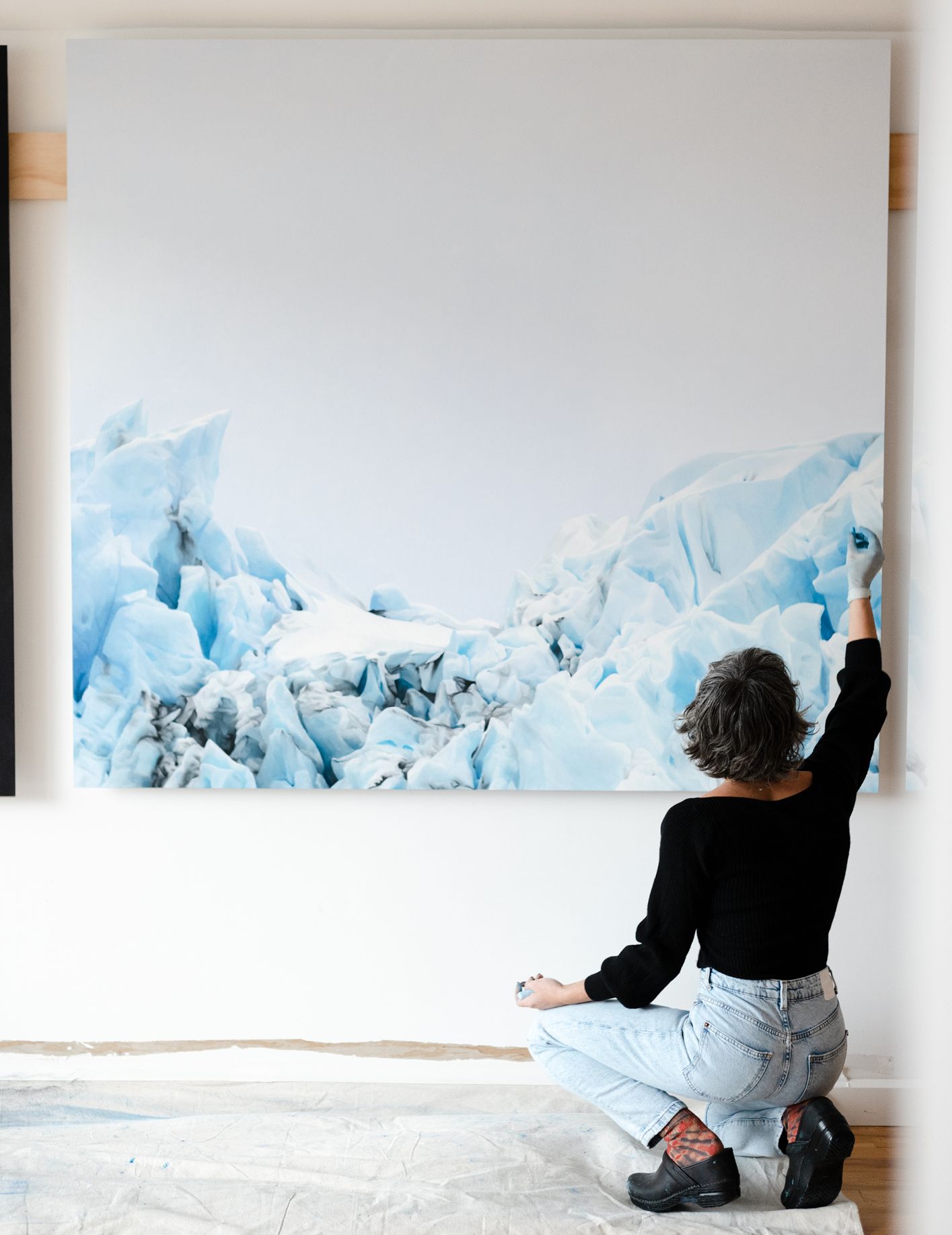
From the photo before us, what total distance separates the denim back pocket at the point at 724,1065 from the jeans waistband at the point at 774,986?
0.08 metres

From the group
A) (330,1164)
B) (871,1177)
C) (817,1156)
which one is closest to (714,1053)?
(817,1156)

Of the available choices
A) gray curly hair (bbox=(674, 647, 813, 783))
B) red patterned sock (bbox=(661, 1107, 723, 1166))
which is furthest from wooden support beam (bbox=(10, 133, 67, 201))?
red patterned sock (bbox=(661, 1107, 723, 1166))

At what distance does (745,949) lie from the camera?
1659 millimetres

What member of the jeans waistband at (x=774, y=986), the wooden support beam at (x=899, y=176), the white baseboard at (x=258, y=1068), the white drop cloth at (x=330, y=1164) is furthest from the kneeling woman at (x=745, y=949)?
the wooden support beam at (x=899, y=176)

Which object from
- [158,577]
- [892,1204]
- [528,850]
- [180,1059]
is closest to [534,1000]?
[528,850]

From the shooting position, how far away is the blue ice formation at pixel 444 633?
2.12m

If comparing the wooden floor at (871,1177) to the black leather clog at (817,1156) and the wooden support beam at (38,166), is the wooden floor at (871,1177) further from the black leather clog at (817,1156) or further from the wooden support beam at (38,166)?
the wooden support beam at (38,166)

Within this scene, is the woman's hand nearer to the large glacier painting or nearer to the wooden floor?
the large glacier painting

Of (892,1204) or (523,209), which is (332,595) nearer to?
(523,209)

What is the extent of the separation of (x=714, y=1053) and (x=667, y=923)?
23 centimetres

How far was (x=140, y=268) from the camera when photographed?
7.00ft

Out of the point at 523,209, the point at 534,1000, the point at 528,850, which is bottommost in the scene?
the point at 534,1000

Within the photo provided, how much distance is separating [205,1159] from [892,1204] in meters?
1.90

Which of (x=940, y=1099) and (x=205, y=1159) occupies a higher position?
(x=940, y=1099)
